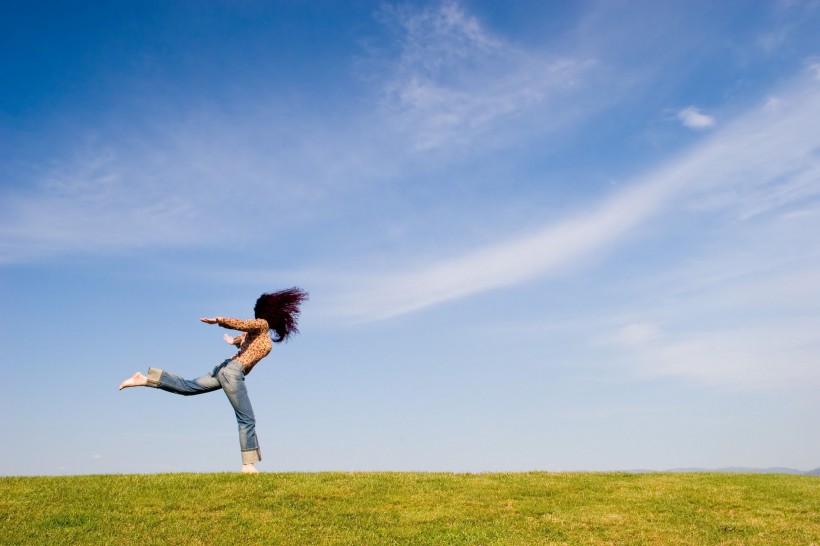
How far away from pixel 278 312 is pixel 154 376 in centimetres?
333

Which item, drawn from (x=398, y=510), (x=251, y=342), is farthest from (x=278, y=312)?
(x=398, y=510)

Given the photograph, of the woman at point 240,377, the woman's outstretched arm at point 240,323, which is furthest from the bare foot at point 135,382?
the woman's outstretched arm at point 240,323

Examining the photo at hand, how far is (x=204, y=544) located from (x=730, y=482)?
13324 millimetres

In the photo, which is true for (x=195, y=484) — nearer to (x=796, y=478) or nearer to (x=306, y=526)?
(x=306, y=526)

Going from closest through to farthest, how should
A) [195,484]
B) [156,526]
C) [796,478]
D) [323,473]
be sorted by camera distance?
[156,526]
[195,484]
[323,473]
[796,478]

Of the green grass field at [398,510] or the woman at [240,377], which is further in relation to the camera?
the woman at [240,377]

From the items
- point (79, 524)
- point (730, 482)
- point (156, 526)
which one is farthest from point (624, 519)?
point (79, 524)

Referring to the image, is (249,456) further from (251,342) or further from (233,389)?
(251,342)

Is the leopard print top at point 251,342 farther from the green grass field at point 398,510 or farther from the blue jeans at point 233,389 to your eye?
the green grass field at point 398,510

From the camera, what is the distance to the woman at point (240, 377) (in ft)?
54.9

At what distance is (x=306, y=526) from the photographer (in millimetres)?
13555

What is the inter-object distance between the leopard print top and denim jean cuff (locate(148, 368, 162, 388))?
5.94 feet

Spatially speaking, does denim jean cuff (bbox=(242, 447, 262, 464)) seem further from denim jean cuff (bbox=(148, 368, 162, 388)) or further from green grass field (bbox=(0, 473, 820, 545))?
denim jean cuff (bbox=(148, 368, 162, 388))

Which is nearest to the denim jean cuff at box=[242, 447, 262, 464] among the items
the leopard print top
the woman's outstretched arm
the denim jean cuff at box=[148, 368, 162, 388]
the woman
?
the woman
